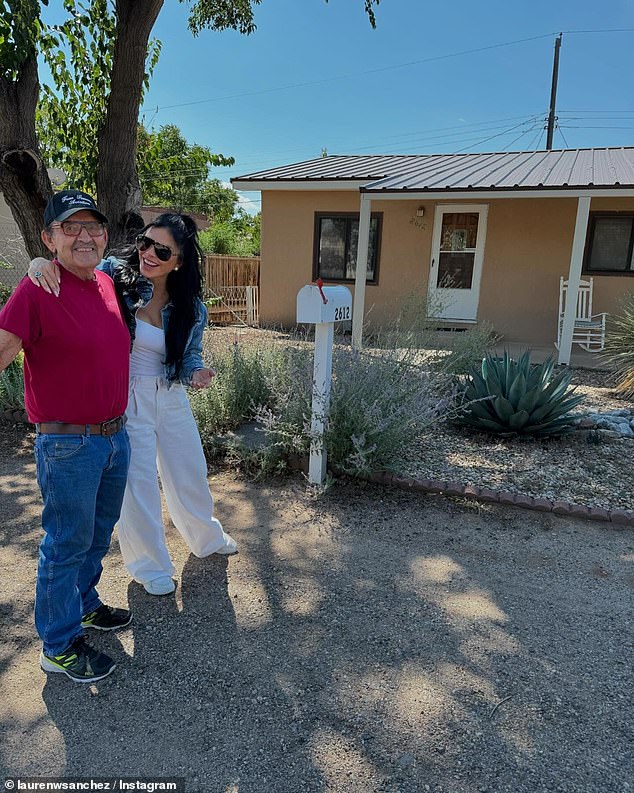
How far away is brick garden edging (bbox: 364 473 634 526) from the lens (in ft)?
12.3

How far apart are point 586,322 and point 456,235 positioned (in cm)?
309

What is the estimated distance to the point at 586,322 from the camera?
9570mm

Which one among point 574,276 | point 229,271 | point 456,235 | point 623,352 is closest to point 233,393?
point 623,352

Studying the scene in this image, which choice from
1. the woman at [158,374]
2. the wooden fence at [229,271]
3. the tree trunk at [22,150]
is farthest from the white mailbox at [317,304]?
the wooden fence at [229,271]

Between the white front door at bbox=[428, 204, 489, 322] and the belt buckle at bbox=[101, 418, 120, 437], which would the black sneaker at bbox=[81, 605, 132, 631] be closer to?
the belt buckle at bbox=[101, 418, 120, 437]

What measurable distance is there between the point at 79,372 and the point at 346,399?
2.38 meters

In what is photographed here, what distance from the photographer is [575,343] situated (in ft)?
32.6

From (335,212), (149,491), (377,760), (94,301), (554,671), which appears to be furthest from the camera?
(335,212)

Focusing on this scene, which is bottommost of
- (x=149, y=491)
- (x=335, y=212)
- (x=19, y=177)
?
(x=149, y=491)

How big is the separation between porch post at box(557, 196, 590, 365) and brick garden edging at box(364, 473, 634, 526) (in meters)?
5.41

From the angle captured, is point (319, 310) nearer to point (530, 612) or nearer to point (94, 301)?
point (94, 301)

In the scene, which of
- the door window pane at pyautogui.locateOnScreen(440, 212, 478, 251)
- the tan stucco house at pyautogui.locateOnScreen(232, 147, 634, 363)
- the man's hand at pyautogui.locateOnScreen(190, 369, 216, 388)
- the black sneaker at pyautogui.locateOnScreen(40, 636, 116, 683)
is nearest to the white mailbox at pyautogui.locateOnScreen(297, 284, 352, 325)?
the man's hand at pyautogui.locateOnScreen(190, 369, 216, 388)

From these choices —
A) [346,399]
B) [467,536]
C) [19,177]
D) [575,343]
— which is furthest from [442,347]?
[19,177]

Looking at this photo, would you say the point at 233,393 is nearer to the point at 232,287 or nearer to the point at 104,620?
the point at 104,620
